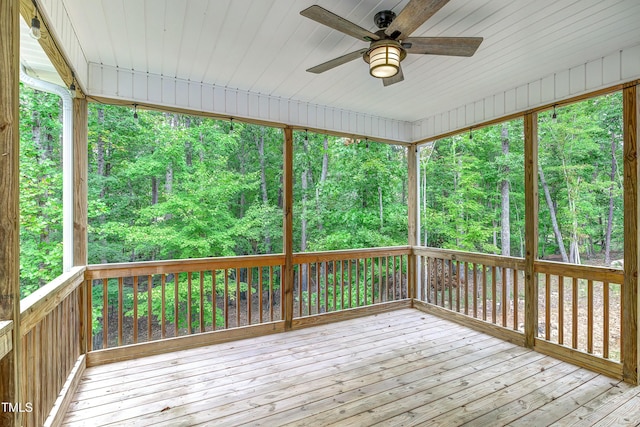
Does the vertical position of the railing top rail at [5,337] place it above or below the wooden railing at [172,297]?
above

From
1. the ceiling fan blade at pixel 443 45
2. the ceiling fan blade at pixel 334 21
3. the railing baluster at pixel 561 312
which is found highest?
the ceiling fan blade at pixel 334 21

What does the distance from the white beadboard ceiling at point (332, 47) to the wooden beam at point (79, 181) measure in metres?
→ 0.30

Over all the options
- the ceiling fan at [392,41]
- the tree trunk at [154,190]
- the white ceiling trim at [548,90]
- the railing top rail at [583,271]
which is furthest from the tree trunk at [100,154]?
the railing top rail at [583,271]

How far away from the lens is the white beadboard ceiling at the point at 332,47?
2107mm

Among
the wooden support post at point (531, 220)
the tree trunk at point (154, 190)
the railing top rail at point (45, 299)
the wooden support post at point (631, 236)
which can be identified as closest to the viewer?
the railing top rail at point (45, 299)

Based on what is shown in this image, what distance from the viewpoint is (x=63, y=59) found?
88.7 inches

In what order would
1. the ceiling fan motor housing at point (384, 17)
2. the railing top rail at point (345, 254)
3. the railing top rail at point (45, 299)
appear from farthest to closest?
the railing top rail at point (345, 254) < the ceiling fan motor housing at point (384, 17) < the railing top rail at point (45, 299)

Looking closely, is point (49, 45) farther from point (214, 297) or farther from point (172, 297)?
point (172, 297)

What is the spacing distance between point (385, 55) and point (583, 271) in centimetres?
283

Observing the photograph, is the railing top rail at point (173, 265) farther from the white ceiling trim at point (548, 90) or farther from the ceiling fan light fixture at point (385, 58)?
the white ceiling trim at point (548, 90)

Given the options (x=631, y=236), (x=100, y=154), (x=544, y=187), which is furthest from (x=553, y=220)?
(x=100, y=154)

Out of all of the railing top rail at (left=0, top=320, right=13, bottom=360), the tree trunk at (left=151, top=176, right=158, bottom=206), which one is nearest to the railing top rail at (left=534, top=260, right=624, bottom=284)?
the railing top rail at (left=0, top=320, right=13, bottom=360)

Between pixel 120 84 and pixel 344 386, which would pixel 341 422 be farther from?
pixel 120 84

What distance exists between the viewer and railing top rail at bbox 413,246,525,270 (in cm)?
359
